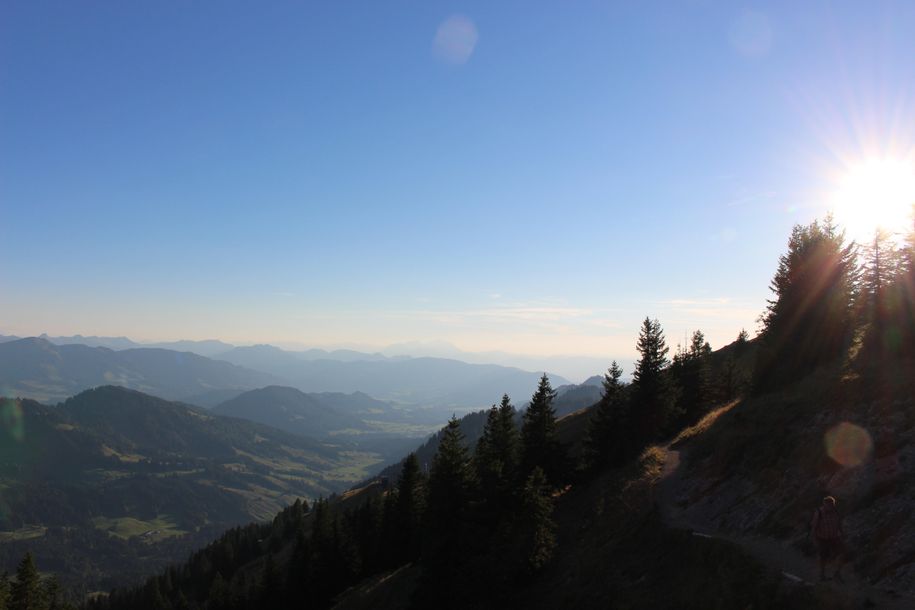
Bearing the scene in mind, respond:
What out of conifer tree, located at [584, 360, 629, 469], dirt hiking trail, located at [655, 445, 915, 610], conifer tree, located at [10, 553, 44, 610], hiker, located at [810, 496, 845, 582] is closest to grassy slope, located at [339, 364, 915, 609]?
dirt hiking trail, located at [655, 445, 915, 610]

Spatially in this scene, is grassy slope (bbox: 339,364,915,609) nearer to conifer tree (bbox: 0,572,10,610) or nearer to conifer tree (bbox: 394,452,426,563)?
conifer tree (bbox: 394,452,426,563)

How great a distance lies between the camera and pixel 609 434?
5072 cm

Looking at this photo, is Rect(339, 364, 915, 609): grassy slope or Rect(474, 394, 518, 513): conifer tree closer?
Rect(339, 364, 915, 609): grassy slope

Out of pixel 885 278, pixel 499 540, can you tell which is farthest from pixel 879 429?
pixel 885 278

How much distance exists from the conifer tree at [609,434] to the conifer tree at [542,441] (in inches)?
155

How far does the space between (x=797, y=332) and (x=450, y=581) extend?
35774mm

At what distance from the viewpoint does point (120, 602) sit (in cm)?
16162

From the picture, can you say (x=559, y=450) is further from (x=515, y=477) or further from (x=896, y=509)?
(x=896, y=509)

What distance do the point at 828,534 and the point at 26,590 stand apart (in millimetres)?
94511

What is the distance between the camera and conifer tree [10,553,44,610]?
67.2 meters

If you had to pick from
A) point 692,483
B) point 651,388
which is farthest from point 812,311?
point 692,483

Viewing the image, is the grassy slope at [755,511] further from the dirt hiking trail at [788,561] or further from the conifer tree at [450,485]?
the conifer tree at [450,485]

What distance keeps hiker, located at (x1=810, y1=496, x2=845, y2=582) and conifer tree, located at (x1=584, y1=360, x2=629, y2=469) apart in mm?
32001

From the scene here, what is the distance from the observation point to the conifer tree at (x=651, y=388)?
50.2 m
